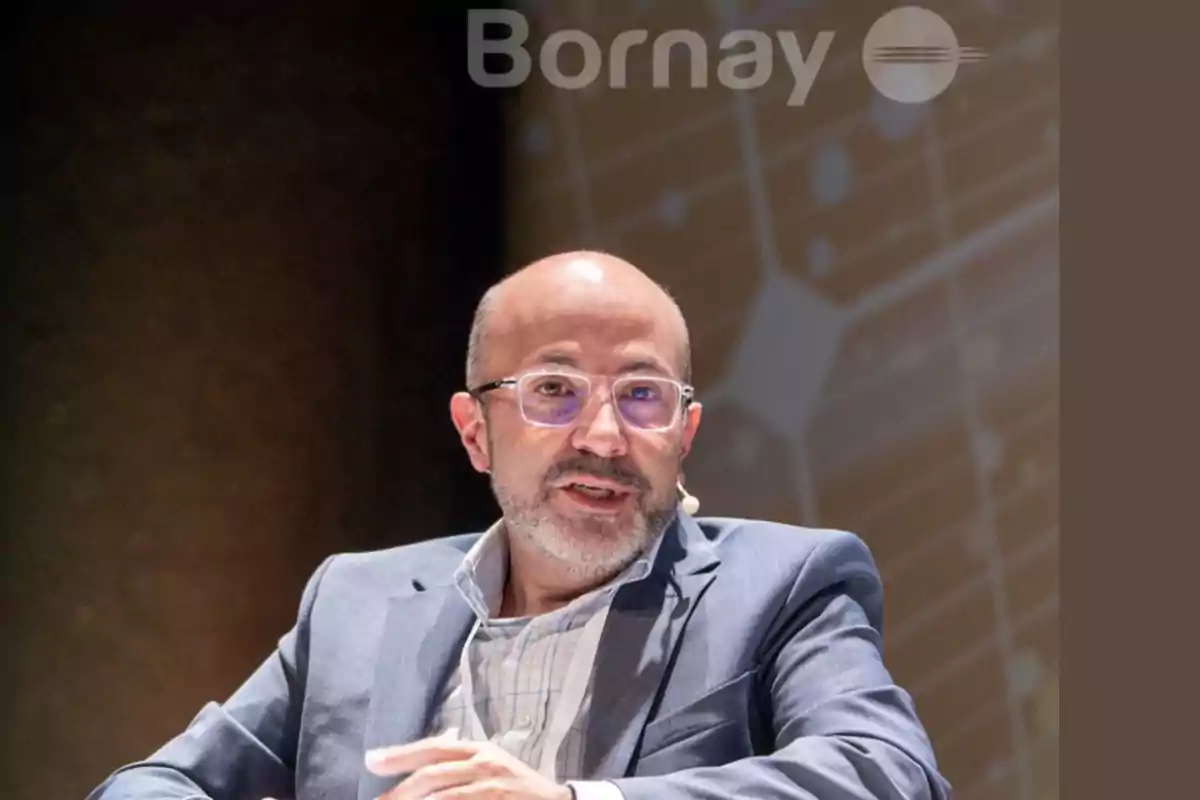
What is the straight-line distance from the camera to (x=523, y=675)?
1.84m

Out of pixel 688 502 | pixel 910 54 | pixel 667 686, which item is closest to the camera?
pixel 667 686

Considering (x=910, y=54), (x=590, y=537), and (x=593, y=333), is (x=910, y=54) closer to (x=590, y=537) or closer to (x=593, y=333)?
(x=593, y=333)

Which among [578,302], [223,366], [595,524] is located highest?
[578,302]

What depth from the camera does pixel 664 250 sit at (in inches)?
88.0

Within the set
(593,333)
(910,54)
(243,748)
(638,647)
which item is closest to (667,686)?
(638,647)

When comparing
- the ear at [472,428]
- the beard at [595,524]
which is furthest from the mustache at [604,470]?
the ear at [472,428]

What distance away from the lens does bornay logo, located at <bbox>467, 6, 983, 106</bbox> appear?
222cm

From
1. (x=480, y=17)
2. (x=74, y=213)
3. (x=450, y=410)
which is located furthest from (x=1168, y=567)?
(x=74, y=213)

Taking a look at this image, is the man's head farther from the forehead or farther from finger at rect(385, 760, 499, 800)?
finger at rect(385, 760, 499, 800)

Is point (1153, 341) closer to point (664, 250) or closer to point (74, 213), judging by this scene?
point (664, 250)

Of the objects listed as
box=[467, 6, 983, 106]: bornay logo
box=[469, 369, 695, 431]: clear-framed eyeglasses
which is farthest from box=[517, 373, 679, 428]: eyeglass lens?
box=[467, 6, 983, 106]: bornay logo

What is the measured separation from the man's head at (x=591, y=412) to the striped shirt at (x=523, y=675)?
0.08m

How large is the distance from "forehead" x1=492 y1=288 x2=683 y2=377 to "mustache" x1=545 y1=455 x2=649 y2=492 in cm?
14

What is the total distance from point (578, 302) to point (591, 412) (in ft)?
0.58
